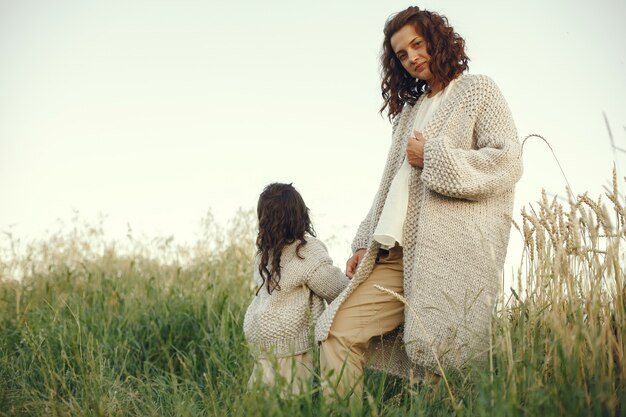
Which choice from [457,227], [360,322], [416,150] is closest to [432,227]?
[457,227]

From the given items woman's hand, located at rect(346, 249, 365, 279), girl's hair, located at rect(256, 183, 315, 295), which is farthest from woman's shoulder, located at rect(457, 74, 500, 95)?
girl's hair, located at rect(256, 183, 315, 295)

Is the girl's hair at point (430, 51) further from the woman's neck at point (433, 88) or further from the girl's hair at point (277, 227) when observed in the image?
the girl's hair at point (277, 227)

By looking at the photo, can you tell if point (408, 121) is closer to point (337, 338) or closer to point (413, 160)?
point (413, 160)

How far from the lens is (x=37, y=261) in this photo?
18.6 feet

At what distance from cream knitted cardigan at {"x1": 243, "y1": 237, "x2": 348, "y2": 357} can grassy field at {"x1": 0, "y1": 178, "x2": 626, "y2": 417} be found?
9.1 inches

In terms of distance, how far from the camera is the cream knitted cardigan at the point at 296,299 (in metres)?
3.41

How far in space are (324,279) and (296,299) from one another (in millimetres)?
179

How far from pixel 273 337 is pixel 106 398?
0.83 m

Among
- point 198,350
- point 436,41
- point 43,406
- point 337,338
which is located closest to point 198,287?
point 198,350

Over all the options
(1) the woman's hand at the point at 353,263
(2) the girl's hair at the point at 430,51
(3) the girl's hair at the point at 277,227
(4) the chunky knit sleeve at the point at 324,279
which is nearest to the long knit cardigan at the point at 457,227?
(2) the girl's hair at the point at 430,51

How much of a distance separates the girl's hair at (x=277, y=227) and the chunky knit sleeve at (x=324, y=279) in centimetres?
12

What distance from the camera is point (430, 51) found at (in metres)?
3.09

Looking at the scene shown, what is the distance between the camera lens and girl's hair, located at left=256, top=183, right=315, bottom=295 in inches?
138

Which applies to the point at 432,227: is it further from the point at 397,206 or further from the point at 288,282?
the point at 288,282
